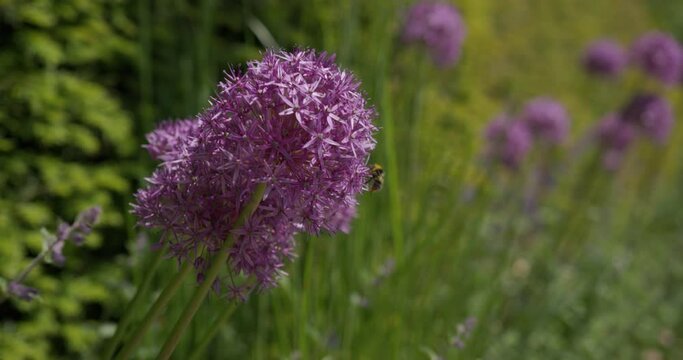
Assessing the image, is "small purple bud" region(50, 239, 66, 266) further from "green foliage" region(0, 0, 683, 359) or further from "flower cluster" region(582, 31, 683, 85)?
"flower cluster" region(582, 31, 683, 85)

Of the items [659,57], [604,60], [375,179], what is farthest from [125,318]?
[604,60]

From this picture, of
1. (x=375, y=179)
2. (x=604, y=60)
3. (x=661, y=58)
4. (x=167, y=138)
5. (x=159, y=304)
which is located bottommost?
(x=159, y=304)

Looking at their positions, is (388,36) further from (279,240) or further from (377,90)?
(279,240)

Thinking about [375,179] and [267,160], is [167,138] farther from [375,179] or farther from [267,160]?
[375,179]

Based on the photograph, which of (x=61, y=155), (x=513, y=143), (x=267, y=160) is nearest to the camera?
(x=267, y=160)

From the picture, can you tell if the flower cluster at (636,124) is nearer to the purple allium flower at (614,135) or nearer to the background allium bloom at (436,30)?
the purple allium flower at (614,135)

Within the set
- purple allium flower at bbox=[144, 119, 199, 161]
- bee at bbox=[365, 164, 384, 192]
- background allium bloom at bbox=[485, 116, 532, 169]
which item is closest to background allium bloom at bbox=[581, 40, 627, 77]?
background allium bloom at bbox=[485, 116, 532, 169]
